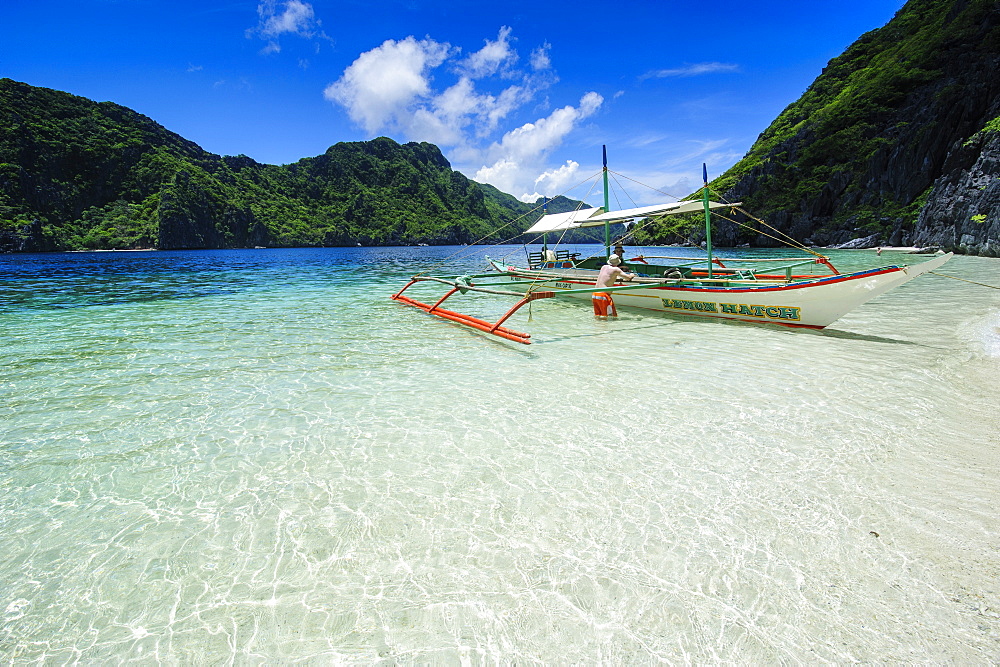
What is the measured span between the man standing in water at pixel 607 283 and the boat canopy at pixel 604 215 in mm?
3050

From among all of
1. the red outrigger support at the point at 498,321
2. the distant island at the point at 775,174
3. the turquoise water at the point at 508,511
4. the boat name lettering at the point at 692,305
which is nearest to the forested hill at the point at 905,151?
the distant island at the point at 775,174

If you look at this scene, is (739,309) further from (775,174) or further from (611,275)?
(775,174)

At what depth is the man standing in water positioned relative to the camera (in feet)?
43.7

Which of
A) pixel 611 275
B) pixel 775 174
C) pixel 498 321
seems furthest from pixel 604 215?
pixel 775 174

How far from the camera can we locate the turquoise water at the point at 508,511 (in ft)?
8.34

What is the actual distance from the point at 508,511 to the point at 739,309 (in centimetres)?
1035

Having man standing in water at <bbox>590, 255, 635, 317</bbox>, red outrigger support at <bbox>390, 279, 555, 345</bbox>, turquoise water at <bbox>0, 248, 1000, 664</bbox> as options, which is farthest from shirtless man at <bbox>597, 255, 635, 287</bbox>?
turquoise water at <bbox>0, 248, 1000, 664</bbox>

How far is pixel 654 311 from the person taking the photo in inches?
538

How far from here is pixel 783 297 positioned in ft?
35.4

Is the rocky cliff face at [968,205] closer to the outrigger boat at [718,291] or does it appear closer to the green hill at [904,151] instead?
the green hill at [904,151]

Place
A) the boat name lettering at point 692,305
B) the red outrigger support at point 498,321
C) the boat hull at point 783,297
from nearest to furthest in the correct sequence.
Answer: the boat hull at point 783,297 → the red outrigger support at point 498,321 → the boat name lettering at point 692,305

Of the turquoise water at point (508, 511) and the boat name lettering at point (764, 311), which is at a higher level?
the boat name lettering at point (764, 311)

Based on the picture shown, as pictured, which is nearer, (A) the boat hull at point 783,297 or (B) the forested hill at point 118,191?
(A) the boat hull at point 783,297

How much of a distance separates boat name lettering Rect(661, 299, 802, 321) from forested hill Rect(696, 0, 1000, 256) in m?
35.8
